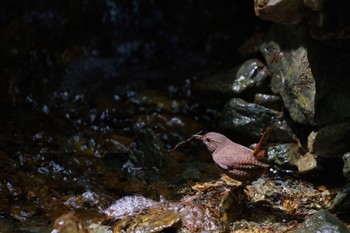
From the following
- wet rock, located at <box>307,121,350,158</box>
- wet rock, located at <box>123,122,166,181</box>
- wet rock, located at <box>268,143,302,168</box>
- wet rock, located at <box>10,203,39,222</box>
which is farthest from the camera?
wet rock, located at <box>123,122,166,181</box>

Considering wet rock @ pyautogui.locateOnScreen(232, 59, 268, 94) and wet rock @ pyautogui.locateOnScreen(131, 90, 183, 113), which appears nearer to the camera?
wet rock @ pyautogui.locateOnScreen(232, 59, 268, 94)

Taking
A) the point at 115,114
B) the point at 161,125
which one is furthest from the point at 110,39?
the point at 161,125

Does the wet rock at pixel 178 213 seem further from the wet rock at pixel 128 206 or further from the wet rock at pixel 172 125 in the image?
the wet rock at pixel 172 125

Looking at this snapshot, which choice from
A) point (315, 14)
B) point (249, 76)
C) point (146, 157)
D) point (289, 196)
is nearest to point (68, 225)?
point (146, 157)

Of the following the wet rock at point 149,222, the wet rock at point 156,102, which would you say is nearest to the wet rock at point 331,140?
the wet rock at point 149,222

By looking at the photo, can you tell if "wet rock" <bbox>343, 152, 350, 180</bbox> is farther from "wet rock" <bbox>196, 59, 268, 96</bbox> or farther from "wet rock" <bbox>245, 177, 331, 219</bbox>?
"wet rock" <bbox>196, 59, 268, 96</bbox>

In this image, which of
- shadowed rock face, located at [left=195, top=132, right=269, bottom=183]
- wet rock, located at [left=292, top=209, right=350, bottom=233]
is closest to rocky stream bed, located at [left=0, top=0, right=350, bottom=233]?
wet rock, located at [left=292, top=209, right=350, bottom=233]

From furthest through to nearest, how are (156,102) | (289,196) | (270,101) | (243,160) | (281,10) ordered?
(156,102), (270,101), (289,196), (281,10), (243,160)

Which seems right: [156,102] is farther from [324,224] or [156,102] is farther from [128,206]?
[324,224]
